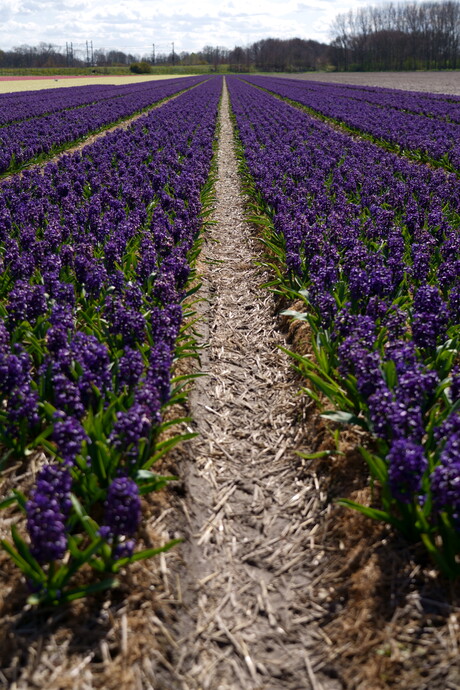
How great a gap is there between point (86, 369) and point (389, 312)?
148 inches

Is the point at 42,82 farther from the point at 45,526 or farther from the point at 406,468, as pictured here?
the point at 406,468

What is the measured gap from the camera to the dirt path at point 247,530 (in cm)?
319

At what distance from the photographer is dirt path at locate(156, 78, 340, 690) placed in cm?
319

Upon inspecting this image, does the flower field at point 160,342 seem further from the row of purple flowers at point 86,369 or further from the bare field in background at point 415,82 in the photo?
the bare field in background at point 415,82

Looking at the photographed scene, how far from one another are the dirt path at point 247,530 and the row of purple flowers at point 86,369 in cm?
66

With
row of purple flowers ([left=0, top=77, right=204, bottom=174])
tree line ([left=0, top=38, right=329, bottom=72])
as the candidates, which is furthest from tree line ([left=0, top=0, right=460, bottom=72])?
row of purple flowers ([left=0, top=77, right=204, bottom=174])

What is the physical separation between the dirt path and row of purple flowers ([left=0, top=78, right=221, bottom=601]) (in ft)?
2.16

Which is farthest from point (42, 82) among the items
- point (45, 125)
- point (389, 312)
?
point (389, 312)

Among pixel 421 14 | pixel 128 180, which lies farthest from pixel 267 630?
pixel 421 14

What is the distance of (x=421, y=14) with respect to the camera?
539 feet

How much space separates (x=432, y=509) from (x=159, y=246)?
6.51 m

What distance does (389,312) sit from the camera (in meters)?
6.20

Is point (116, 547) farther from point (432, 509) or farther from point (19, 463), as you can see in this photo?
point (432, 509)

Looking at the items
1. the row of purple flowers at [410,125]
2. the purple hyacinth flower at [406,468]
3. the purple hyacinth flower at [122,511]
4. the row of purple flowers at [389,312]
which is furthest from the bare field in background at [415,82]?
the purple hyacinth flower at [122,511]
